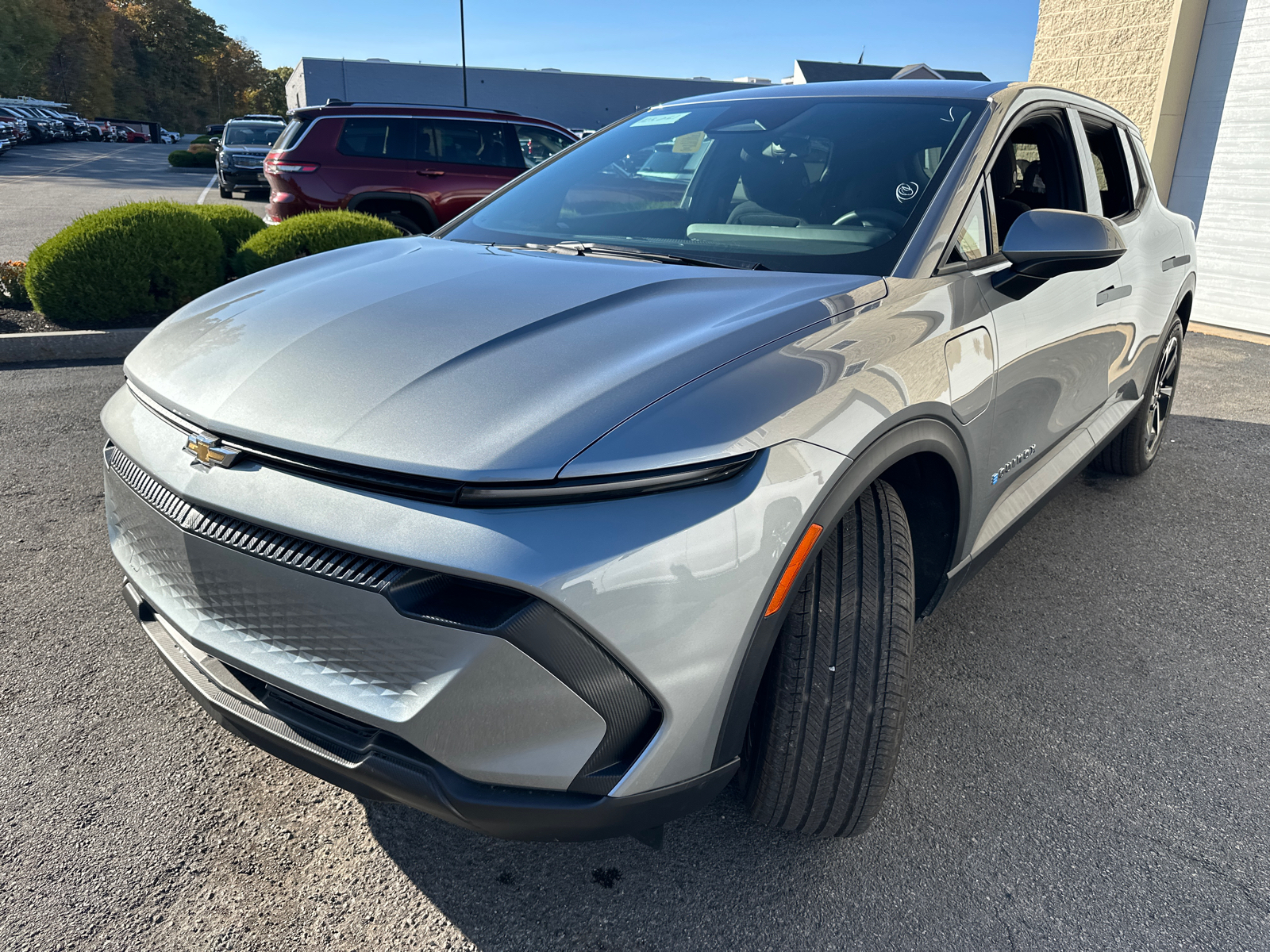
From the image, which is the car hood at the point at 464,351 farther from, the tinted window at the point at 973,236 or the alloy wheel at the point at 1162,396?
the alloy wheel at the point at 1162,396

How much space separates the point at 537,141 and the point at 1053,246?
359 inches

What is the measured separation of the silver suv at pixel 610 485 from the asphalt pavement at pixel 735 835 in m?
0.24

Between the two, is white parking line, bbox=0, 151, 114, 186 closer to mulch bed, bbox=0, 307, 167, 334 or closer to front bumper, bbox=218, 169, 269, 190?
front bumper, bbox=218, 169, 269, 190

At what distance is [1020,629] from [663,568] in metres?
2.05

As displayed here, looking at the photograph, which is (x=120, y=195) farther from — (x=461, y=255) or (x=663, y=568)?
(x=663, y=568)

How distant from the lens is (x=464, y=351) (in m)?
1.66

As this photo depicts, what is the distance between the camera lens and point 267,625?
149cm

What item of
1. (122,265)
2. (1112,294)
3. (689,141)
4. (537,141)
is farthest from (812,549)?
(537,141)

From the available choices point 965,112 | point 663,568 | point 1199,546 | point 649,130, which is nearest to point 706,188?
point 649,130

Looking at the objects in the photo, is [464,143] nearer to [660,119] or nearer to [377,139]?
[377,139]

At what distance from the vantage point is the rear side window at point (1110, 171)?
327 centimetres

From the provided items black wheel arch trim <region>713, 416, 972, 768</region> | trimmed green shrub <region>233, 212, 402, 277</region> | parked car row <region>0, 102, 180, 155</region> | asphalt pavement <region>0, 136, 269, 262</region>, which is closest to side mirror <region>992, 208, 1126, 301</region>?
black wheel arch trim <region>713, 416, 972, 768</region>

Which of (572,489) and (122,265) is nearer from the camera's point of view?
(572,489)

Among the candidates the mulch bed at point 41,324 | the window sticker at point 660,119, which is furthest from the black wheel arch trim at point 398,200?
the window sticker at point 660,119
